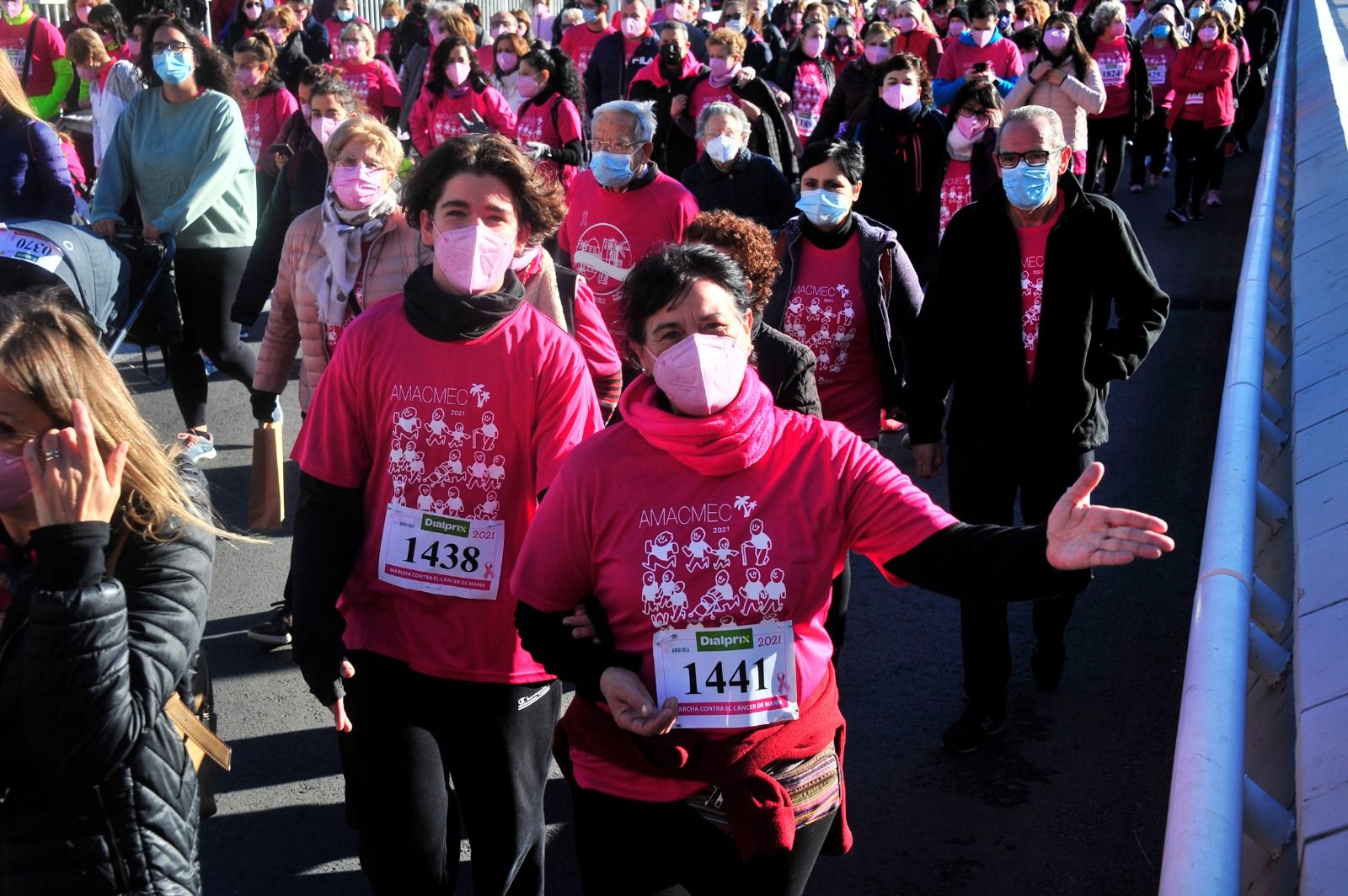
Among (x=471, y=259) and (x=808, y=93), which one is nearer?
(x=471, y=259)

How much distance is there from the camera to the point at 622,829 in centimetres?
291

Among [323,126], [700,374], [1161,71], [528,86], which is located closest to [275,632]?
[323,126]

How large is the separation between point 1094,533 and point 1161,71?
49.2ft

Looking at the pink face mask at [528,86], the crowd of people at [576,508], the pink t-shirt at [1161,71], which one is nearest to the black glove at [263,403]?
the crowd of people at [576,508]

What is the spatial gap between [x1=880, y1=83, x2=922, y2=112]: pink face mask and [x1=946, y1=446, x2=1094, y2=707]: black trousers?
4169 mm

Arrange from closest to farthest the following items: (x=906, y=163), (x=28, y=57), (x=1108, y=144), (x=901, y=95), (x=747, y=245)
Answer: (x=747, y=245) < (x=901, y=95) < (x=906, y=163) < (x=28, y=57) < (x=1108, y=144)

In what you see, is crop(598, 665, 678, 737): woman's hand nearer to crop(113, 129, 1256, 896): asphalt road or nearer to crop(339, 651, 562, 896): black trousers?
crop(339, 651, 562, 896): black trousers

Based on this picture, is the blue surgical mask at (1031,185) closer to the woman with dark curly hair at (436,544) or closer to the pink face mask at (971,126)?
the woman with dark curly hair at (436,544)

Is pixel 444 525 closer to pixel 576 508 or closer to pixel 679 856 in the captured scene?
pixel 576 508

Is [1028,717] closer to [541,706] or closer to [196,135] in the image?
[541,706]

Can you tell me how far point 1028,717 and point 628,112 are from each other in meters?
3.14

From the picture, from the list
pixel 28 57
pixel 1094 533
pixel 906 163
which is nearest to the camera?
pixel 1094 533

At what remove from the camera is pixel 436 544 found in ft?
11.1

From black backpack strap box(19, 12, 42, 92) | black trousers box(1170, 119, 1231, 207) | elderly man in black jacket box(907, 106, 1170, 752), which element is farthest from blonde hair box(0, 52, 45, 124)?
black trousers box(1170, 119, 1231, 207)
